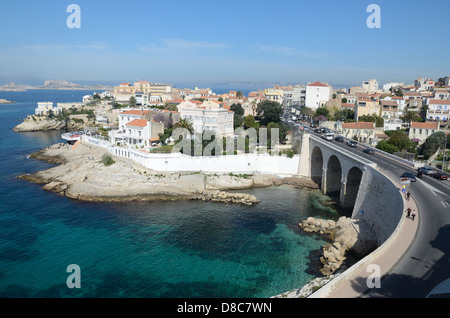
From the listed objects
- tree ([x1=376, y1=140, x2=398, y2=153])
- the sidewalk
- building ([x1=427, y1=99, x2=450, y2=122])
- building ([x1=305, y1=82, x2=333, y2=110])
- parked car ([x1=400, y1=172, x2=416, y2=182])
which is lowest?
the sidewalk

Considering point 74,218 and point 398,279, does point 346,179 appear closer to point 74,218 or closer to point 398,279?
point 398,279

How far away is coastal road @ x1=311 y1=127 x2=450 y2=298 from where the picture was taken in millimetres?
11883

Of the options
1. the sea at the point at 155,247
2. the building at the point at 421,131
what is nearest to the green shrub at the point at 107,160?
the sea at the point at 155,247

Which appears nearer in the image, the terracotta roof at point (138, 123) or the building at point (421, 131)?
the building at point (421, 131)

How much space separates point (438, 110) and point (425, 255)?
45.0 metres

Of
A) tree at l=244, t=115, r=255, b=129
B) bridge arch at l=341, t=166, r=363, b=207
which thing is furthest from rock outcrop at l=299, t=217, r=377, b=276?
tree at l=244, t=115, r=255, b=129

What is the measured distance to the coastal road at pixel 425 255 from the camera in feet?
39.0

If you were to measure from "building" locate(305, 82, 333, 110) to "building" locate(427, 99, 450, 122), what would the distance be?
25.4m

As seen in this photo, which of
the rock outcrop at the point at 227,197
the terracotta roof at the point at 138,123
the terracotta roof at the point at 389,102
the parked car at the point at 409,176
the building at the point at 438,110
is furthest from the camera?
the terracotta roof at the point at 389,102

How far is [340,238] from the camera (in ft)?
74.9

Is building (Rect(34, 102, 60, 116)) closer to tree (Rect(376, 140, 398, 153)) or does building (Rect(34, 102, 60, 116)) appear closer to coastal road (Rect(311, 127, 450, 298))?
tree (Rect(376, 140, 398, 153))

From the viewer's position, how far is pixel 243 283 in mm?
18453

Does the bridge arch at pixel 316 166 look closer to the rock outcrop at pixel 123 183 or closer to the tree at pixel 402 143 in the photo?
the tree at pixel 402 143

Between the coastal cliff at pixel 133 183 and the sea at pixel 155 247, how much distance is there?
55.3 inches
